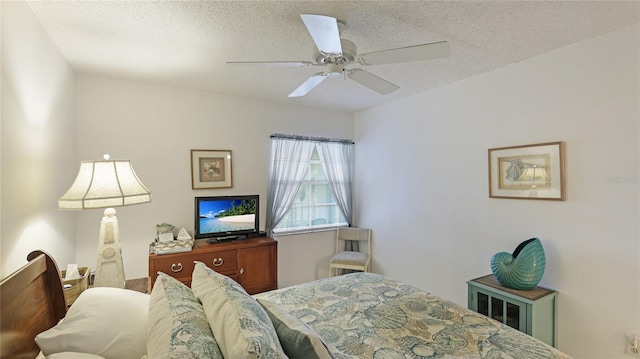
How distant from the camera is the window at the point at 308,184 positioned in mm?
3621

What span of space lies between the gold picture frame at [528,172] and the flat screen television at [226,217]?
244 cm

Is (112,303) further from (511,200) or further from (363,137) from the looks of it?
(363,137)

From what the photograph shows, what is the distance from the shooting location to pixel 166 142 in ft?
9.91

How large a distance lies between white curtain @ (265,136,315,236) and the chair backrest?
0.87 m

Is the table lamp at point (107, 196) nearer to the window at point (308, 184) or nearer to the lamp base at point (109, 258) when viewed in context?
the lamp base at point (109, 258)

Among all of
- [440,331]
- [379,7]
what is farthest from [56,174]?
[440,331]

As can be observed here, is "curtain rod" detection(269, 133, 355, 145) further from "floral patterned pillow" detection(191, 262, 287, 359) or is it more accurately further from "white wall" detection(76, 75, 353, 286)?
"floral patterned pillow" detection(191, 262, 287, 359)

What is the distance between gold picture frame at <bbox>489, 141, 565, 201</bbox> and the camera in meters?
2.17

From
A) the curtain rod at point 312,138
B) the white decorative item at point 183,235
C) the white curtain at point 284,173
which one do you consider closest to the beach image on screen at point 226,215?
the white decorative item at point 183,235

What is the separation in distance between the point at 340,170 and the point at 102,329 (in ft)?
10.8

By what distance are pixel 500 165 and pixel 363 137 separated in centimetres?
191

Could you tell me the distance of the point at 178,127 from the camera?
10.1 ft

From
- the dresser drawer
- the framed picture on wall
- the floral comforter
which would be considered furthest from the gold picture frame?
the framed picture on wall

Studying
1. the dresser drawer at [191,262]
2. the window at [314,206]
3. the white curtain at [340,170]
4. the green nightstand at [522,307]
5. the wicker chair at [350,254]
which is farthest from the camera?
the white curtain at [340,170]
